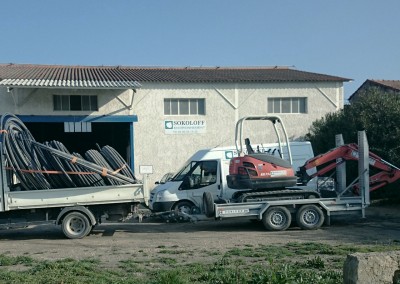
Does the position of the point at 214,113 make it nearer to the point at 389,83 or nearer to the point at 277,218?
the point at 277,218

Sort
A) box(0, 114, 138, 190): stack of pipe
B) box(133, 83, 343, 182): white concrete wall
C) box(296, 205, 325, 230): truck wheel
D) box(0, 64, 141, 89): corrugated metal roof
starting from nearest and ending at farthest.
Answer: box(0, 114, 138, 190): stack of pipe < box(296, 205, 325, 230): truck wheel < box(0, 64, 141, 89): corrugated metal roof < box(133, 83, 343, 182): white concrete wall

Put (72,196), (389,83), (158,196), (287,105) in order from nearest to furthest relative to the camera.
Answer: (72,196), (158,196), (287,105), (389,83)

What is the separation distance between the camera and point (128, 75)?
30.2 meters

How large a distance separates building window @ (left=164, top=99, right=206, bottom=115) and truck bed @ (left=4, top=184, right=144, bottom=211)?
14.4m

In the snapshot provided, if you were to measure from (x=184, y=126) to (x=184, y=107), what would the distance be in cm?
105

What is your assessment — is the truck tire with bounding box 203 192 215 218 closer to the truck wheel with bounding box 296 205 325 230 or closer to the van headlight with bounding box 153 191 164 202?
the truck wheel with bounding box 296 205 325 230

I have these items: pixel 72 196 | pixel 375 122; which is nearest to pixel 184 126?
pixel 375 122

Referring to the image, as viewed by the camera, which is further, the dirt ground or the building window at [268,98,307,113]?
the building window at [268,98,307,113]

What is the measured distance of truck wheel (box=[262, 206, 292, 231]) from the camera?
48.9 feet

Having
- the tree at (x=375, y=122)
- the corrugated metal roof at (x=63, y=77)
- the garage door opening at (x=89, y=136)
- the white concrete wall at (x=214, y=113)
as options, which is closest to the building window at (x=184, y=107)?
the white concrete wall at (x=214, y=113)

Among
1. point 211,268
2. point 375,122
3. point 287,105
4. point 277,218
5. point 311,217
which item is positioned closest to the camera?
point 211,268

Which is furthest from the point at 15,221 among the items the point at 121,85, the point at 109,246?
the point at 121,85

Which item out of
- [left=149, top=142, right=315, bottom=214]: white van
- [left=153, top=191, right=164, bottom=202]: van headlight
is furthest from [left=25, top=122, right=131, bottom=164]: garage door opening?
[left=149, top=142, right=315, bottom=214]: white van

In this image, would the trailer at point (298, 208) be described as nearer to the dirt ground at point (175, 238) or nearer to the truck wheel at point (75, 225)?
the dirt ground at point (175, 238)
